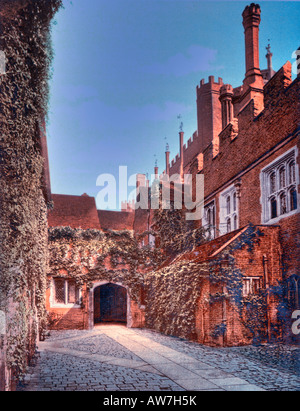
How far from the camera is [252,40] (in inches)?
514

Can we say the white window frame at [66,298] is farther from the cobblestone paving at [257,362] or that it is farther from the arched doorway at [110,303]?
the cobblestone paving at [257,362]

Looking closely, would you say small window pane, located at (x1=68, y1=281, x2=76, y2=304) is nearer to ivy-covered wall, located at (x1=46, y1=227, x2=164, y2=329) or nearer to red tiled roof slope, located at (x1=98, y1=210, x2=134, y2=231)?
ivy-covered wall, located at (x1=46, y1=227, x2=164, y2=329)

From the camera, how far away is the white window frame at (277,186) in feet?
32.8

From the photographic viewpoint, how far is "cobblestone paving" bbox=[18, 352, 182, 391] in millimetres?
5953

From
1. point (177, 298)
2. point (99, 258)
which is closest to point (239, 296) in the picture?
point (177, 298)

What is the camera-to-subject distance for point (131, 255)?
18.2 m

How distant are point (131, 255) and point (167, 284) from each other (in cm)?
449

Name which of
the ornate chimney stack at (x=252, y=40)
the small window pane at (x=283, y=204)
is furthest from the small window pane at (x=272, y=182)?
the ornate chimney stack at (x=252, y=40)

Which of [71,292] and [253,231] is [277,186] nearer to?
[253,231]

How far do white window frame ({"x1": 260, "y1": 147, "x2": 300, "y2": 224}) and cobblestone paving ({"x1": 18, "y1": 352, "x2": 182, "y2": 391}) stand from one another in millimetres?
5760

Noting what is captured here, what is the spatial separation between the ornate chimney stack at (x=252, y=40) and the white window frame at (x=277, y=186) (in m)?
3.69

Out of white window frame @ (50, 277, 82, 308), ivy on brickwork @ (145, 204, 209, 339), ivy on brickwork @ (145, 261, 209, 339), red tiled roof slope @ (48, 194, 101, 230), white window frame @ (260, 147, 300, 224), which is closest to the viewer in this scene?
white window frame @ (260, 147, 300, 224)

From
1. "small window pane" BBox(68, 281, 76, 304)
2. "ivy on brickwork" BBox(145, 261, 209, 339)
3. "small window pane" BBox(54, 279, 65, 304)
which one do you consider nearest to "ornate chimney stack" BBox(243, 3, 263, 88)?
"ivy on brickwork" BBox(145, 261, 209, 339)

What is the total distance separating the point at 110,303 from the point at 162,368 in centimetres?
1618
